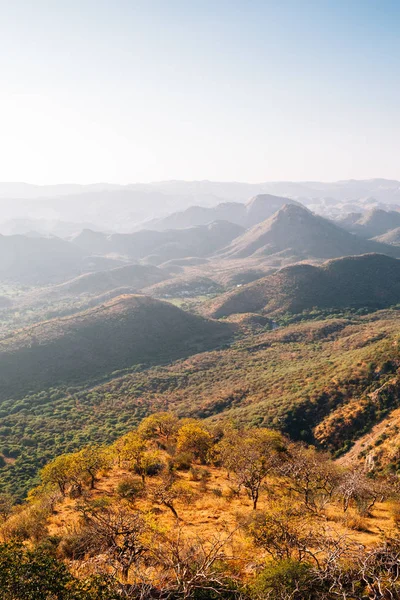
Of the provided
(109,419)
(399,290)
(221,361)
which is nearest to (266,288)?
(399,290)

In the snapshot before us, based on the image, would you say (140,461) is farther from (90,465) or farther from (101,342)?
(101,342)

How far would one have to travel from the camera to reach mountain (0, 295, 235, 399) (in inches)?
3302

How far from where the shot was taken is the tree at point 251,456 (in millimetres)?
20734

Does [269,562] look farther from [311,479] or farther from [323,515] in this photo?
[311,479]

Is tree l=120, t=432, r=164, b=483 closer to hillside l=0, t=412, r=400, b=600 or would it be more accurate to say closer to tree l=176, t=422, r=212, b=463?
hillside l=0, t=412, r=400, b=600

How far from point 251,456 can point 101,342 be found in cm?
8581

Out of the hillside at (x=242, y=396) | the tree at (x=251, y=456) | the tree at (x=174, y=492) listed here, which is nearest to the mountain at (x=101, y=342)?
the hillside at (x=242, y=396)

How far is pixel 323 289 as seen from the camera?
138m

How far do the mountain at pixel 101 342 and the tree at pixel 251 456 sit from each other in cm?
6469

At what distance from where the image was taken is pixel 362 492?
62.3 feet

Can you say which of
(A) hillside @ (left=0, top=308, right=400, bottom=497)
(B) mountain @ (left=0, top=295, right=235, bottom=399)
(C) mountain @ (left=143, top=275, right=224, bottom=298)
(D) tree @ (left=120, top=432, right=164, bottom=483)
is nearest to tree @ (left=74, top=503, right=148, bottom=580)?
(D) tree @ (left=120, top=432, right=164, bottom=483)

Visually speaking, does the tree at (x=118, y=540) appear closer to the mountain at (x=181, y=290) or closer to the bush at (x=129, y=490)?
the bush at (x=129, y=490)

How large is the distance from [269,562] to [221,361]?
77.2 m

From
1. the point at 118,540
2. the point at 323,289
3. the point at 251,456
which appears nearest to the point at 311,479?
the point at 251,456
